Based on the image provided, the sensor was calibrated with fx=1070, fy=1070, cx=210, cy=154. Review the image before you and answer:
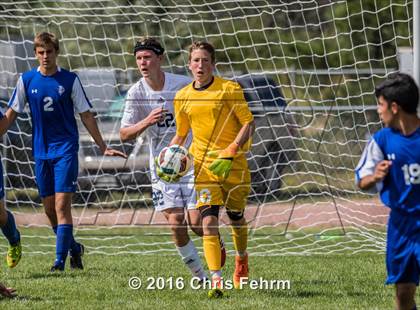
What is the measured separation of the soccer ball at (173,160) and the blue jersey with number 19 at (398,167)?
2.23m

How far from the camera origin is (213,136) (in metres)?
7.54

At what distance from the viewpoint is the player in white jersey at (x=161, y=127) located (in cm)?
772

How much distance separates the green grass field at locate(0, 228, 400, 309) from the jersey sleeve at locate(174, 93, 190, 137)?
3.69 feet

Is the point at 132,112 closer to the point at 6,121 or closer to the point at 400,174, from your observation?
the point at 6,121

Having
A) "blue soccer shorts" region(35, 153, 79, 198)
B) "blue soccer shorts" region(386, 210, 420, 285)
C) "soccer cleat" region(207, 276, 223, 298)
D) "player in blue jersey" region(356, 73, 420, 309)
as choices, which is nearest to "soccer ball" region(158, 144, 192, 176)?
"soccer cleat" region(207, 276, 223, 298)

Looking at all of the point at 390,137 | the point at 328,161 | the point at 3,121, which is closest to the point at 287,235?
the point at 328,161

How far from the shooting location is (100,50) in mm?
19594

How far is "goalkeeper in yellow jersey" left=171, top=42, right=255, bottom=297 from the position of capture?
730 centimetres

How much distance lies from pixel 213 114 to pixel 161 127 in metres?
0.67

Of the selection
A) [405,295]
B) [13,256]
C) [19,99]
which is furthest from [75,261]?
[405,295]

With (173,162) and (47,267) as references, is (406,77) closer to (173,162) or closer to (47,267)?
(173,162)

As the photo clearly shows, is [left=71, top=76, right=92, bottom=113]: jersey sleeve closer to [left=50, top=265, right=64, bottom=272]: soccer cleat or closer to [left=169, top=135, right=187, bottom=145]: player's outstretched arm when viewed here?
[left=50, top=265, right=64, bottom=272]: soccer cleat

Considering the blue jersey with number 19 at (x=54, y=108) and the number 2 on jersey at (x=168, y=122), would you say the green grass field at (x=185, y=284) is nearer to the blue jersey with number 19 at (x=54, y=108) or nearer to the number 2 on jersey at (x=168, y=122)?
the blue jersey with number 19 at (x=54, y=108)

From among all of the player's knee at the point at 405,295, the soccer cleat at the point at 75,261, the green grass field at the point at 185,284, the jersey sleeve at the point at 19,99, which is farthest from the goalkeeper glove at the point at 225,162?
the jersey sleeve at the point at 19,99
